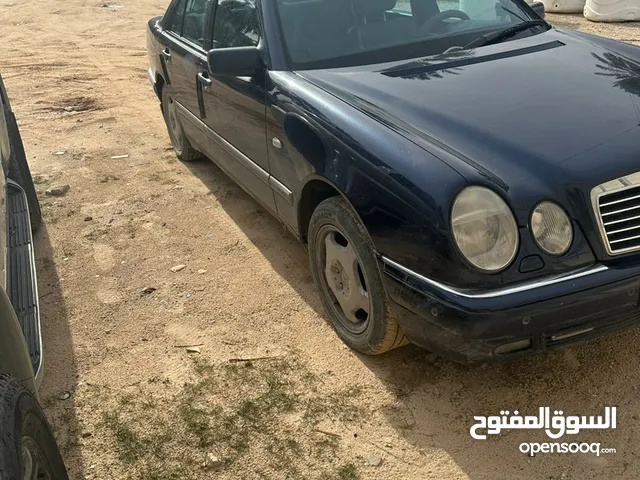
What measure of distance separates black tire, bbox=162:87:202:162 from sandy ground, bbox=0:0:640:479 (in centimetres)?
47

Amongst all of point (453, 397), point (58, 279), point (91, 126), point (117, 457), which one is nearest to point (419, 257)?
point (453, 397)

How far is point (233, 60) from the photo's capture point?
3.37 metres

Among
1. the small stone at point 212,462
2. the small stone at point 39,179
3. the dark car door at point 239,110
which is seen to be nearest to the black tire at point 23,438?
the small stone at point 212,462

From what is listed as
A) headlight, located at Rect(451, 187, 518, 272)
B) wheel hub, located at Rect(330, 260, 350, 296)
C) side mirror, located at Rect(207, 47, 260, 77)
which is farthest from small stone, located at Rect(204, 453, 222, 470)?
side mirror, located at Rect(207, 47, 260, 77)

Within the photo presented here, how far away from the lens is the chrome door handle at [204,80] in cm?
414

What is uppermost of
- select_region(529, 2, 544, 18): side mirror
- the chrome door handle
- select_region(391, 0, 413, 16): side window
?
select_region(391, 0, 413, 16): side window

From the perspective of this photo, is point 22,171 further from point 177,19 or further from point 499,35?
point 499,35

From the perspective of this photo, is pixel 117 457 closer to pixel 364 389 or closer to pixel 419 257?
pixel 364 389

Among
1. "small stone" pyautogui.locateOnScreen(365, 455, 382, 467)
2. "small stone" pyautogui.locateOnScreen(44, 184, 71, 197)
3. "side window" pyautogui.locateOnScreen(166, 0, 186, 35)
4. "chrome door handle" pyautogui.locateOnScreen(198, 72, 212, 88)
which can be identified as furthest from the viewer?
"small stone" pyautogui.locateOnScreen(44, 184, 71, 197)

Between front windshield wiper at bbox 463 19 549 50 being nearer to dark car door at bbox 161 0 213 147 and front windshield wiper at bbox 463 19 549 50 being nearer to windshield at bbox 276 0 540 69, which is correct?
windshield at bbox 276 0 540 69

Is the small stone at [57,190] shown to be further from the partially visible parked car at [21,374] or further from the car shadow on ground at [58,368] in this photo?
the partially visible parked car at [21,374]

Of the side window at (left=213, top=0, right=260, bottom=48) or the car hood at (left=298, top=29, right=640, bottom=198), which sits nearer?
the car hood at (left=298, top=29, right=640, bottom=198)

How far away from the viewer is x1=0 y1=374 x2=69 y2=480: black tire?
166 cm

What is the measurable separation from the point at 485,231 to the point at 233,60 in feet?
5.72
